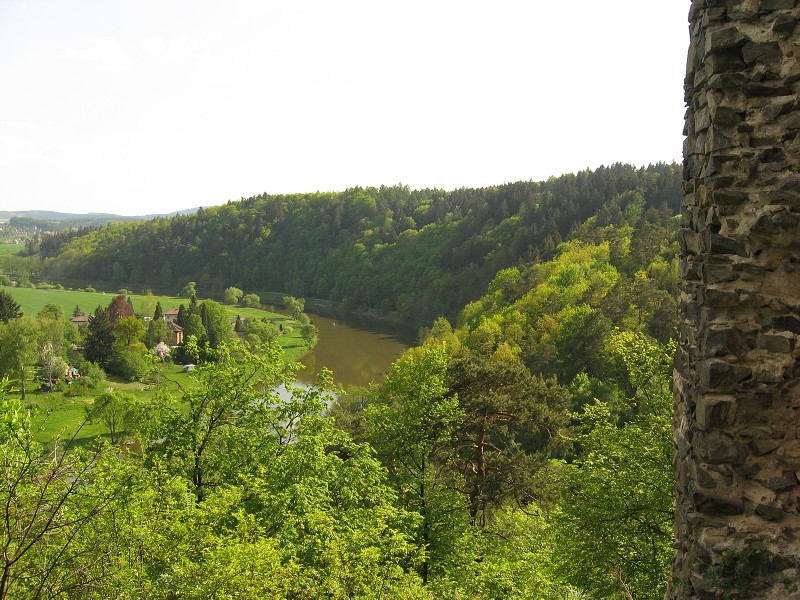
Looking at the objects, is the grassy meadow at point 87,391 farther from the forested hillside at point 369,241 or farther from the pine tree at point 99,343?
the forested hillside at point 369,241

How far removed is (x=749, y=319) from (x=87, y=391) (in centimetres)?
5204

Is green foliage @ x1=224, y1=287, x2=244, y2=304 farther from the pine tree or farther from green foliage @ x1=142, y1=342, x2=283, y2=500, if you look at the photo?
green foliage @ x1=142, y1=342, x2=283, y2=500

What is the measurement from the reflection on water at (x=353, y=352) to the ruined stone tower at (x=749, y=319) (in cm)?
4684

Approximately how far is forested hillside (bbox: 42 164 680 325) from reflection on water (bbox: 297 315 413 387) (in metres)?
8.50

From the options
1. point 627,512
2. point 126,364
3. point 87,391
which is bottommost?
point 87,391

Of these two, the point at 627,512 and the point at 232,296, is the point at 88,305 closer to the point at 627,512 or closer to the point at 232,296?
the point at 232,296

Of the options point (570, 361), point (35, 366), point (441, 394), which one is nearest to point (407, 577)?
point (441, 394)

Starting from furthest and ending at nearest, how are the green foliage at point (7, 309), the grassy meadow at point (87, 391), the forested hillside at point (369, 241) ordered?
the forested hillside at point (369, 241)
the green foliage at point (7, 309)
the grassy meadow at point (87, 391)

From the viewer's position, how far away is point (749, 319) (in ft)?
12.1

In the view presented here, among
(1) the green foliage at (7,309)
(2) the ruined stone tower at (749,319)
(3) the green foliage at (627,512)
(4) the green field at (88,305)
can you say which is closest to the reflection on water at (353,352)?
(4) the green field at (88,305)

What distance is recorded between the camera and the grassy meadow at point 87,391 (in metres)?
17.9

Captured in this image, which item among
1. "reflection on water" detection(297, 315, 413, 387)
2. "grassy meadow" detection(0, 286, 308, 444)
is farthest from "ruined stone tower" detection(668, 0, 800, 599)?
"reflection on water" detection(297, 315, 413, 387)

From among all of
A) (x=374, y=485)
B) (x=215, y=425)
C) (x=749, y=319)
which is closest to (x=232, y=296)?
(x=215, y=425)

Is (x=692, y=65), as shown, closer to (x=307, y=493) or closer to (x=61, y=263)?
(x=307, y=493)
